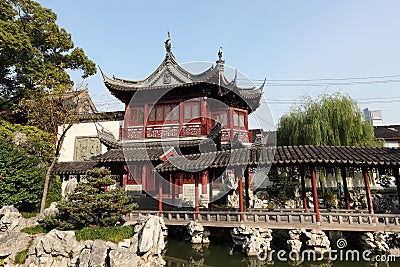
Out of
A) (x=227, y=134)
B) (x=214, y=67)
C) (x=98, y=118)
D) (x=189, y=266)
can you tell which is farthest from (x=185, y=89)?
(x=189, y=266)

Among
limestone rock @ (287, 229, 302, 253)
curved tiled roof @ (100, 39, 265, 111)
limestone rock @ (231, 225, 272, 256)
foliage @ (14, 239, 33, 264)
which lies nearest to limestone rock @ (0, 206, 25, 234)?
foliage @ (14, 239, 33, 264)

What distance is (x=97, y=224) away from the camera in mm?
8805

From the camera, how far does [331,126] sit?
1596 centimetres

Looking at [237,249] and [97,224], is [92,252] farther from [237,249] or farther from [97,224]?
[237,249]

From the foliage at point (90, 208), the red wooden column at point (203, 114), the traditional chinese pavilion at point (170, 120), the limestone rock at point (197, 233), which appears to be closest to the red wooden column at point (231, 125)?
the traditional chinese pavilion at point (170, 120)

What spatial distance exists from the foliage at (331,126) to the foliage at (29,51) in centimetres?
1380

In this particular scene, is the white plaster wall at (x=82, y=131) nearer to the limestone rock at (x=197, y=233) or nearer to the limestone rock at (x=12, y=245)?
the limestone rock at (x=197, y=233)

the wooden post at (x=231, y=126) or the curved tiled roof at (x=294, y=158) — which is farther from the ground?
the wooden post at (x=231, y=126)

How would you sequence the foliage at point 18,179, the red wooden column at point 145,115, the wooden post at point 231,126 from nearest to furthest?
the foliage at point 18,179 → the red wooden column at point 145,115 → the wooden post at point 231,126

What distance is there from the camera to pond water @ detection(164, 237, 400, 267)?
8.03 meters

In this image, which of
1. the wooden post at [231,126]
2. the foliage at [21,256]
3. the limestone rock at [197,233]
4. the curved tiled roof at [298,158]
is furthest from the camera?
the wooden post at [231,126]

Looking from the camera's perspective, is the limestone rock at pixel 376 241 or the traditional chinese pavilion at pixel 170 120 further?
the traditional chinese pavilion at pixel 170 120

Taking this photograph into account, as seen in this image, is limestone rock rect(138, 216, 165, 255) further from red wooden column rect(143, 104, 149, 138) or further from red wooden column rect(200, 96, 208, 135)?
red wooden column rect(143, 104, 149, 138)

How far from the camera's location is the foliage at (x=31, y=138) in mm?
12883
